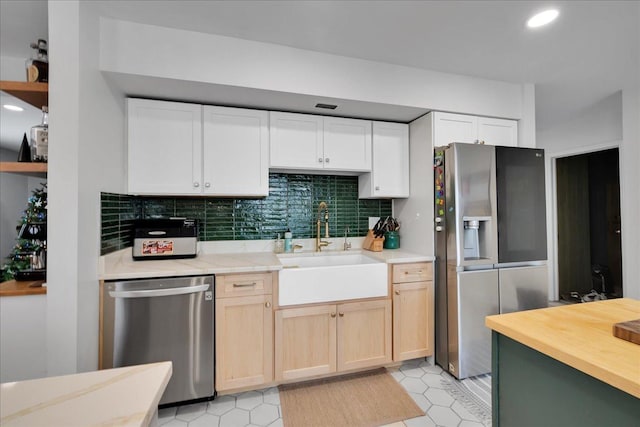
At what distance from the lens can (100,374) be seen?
2.26 feet

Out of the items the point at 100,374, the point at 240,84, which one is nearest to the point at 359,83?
the point at 240,84

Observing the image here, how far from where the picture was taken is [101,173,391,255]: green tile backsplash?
237 centimetres

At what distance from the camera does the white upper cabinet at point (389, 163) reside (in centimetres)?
259

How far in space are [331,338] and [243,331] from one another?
2.04 feet

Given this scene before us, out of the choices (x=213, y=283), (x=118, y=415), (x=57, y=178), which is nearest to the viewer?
(x=118, y=415)

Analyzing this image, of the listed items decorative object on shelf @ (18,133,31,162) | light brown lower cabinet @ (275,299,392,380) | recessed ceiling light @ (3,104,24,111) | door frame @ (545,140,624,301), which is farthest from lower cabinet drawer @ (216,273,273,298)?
door frame @ (545,140,624,301)

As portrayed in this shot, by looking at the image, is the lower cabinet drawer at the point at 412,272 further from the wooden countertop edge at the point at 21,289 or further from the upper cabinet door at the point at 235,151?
the wooden countertop edge at the point at 21,289

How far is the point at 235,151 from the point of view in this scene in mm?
2225

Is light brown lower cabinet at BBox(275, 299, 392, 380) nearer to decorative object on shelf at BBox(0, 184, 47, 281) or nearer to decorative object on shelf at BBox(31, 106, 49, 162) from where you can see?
decorative object on shelf at BBox(0, 184, 47, 281)

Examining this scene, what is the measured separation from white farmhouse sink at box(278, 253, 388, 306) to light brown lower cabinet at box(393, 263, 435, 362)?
0.51 ft

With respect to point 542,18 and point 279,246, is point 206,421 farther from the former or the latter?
point 542,18

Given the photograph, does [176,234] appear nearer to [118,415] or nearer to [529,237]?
[118,415]

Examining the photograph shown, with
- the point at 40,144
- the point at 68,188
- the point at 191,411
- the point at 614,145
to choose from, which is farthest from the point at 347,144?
the point at 614,145

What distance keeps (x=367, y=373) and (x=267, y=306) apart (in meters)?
0.99
